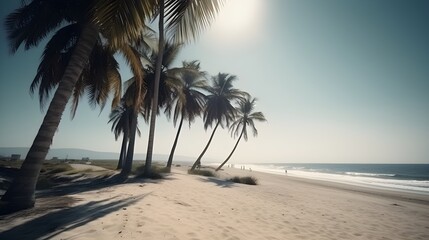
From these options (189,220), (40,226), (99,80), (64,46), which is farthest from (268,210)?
(64,46)

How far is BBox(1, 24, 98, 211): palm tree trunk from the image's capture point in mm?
5387

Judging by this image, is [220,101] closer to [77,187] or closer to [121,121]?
[121,121]

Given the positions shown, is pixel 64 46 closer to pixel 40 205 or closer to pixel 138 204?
pixel 40 205

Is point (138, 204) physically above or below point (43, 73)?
below

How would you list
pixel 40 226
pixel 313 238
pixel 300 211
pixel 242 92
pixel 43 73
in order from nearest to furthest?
1. pixel 40 226
2. pixel 313 238
3. pixel 300 211
4. pixel 43 73
5. pixel 242 92

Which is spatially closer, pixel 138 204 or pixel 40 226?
pixel 40 226

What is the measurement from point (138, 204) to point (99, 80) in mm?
6450

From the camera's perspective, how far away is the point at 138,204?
250 inches

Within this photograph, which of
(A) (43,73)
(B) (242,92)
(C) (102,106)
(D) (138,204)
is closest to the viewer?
(D) (138,204)

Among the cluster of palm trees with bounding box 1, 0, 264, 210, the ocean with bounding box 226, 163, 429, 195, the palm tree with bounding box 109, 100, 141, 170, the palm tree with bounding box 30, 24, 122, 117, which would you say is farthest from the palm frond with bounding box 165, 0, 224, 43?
the ocean with bounding box 226, 163, 429, 195

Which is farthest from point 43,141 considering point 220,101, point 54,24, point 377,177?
point 377,177

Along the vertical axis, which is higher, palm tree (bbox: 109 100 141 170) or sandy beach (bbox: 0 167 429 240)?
palm tree (bbox: 109 100 141 170)

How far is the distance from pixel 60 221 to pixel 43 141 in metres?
2.36

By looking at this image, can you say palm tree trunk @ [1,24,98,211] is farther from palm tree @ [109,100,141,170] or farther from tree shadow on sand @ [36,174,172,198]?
palm tree @ [109,100,141,170]
